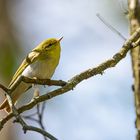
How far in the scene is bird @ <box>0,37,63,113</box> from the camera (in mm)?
3023

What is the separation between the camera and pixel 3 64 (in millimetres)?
7562

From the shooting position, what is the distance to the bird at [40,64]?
3.02m

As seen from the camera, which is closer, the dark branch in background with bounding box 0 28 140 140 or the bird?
the dark branch in background with bounding box 0 28 140 140

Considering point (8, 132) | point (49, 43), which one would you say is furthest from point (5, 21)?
point (49, 43)

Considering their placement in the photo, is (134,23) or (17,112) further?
(134,23)

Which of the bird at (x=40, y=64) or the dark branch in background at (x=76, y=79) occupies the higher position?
the bird at (x=40, y=64)

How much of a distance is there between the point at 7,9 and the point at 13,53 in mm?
744

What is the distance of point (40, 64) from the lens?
3.11 metres

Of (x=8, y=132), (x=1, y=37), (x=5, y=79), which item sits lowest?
Result: (x=8, y=132)

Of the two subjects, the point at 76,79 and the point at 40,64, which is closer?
the point at 76,79

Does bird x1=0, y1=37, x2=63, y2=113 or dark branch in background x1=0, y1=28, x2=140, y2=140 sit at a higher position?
bird x1=0, y1=37, x2=63, y2=113

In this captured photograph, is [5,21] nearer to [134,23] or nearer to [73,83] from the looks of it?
[134,23]

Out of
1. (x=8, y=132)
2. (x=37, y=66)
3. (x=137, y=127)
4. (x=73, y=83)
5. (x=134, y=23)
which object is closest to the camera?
(x=73, y=83)

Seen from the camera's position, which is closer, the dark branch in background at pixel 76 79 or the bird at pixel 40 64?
the dark branch in background at pixel 76 79
